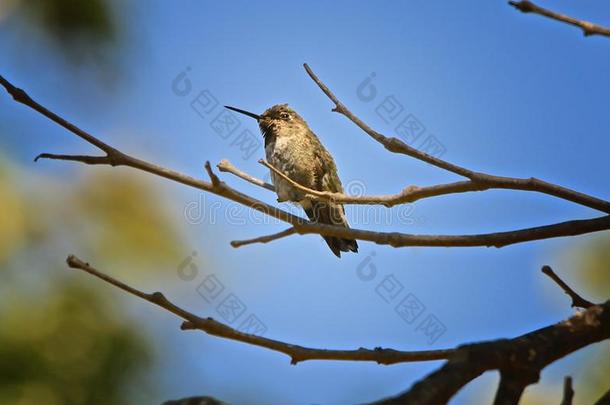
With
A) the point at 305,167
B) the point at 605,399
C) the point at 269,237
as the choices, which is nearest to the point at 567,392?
the point at 605,399

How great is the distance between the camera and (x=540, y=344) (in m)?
2.23

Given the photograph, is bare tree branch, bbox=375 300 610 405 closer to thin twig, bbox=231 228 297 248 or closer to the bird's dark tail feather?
thin twig, bbox=231 228 297 248

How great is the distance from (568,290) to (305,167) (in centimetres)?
469

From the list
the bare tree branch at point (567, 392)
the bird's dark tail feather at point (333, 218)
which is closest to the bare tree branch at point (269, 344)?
the bare tree branch at point (567, 392)

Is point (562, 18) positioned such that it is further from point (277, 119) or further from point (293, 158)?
point (277, 119)

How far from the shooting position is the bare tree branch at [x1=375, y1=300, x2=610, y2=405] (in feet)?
6.25

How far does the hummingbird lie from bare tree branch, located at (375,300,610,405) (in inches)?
177

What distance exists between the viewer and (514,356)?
212 cm

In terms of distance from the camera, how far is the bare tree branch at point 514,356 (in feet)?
6.25

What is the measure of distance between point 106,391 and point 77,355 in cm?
19

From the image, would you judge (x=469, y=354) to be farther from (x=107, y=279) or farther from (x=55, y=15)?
(x=55, y=15)

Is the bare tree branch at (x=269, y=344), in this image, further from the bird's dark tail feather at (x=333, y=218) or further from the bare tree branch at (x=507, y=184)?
the bird's dark tail feather at (x=333, y=218)

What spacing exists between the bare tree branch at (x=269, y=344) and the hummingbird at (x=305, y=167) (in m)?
4.09

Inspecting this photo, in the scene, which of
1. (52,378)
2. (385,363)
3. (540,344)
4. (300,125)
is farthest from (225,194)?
(300,125)
